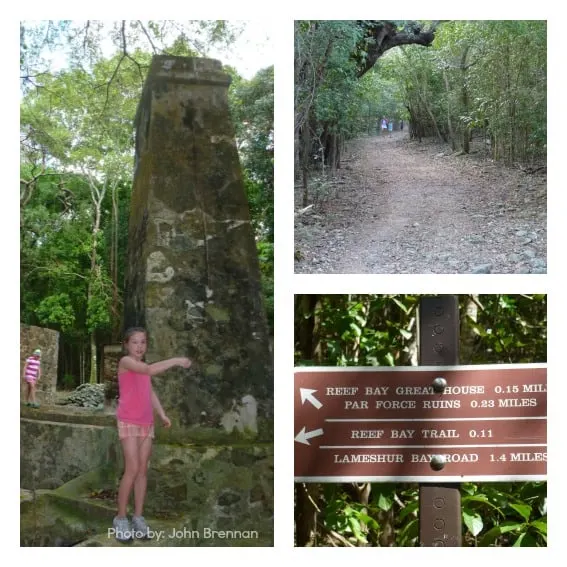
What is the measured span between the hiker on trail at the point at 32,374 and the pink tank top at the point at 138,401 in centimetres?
45

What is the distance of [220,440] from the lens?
3484mm

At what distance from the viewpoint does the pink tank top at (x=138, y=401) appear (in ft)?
11.3

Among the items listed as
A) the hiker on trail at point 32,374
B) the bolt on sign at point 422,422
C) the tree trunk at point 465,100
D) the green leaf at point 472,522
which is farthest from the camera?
the tree trunk at point 465,100

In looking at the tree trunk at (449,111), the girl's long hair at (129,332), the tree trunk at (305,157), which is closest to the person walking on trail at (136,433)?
the girl's long hair at (129,332)

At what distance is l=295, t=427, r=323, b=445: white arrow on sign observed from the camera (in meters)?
3.26

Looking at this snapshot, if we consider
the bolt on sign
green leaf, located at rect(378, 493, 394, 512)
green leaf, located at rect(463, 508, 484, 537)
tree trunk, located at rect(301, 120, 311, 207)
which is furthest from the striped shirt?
green leaf, located at rect(463, 508, 484, 537)

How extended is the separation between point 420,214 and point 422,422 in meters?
1.04

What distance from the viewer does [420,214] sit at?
3.61 meters

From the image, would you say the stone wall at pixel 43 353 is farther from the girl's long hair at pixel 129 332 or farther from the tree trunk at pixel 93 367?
the girl's long hair at pixel 129 332

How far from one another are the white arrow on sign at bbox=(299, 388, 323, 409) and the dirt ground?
0.63 meters

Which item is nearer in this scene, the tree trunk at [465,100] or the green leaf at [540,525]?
the green leaf at [540,525]

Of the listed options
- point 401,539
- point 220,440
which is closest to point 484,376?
point 401,539

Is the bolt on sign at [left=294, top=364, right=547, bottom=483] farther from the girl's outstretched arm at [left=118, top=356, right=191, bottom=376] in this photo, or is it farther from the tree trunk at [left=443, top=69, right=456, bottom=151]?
the tree trunk at [left=443, top=69, right=456, bottom=151]
